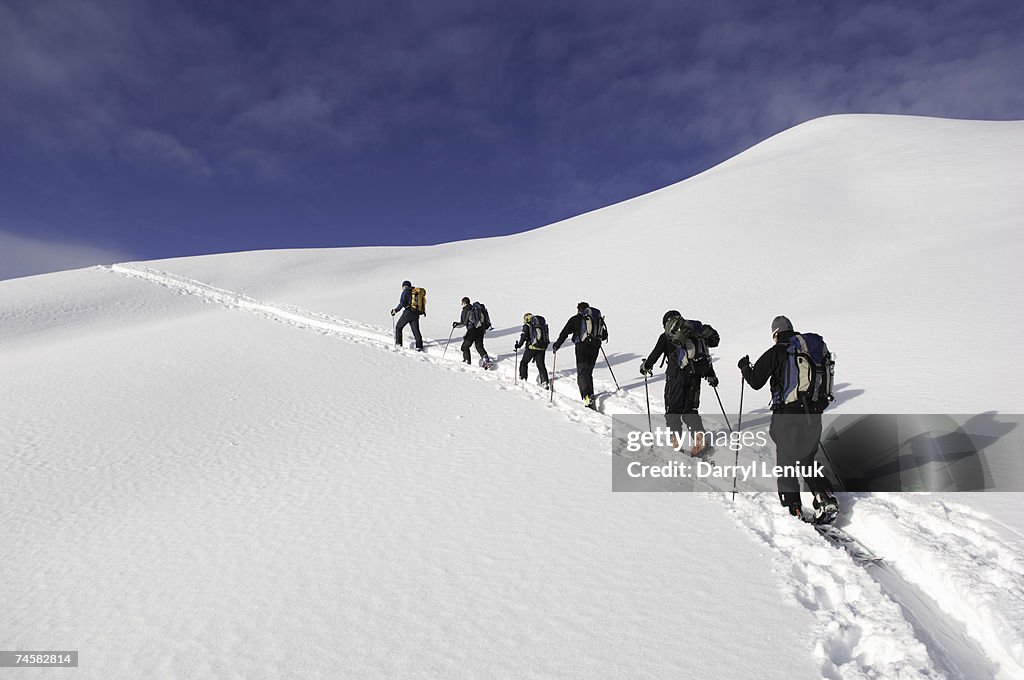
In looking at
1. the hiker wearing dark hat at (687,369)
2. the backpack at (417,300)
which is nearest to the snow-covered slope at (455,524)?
the hiker wearing dark hat at (687,369)

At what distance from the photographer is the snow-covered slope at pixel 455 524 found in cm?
302

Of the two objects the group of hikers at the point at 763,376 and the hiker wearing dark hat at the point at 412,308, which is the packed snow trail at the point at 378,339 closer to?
the group of hikers at the point at 763,376

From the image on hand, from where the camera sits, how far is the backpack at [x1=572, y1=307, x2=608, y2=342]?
8.82m

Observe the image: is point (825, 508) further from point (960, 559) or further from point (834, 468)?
point (834, 468)

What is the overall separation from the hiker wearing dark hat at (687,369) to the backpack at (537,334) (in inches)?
148

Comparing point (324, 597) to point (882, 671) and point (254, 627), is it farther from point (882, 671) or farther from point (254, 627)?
point (882, 671)

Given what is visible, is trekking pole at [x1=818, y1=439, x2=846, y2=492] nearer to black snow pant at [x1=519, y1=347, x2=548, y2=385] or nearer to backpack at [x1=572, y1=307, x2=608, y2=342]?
backpack at [x1=572, y1=307, x2=608, y2=342]

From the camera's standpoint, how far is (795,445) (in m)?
4.76

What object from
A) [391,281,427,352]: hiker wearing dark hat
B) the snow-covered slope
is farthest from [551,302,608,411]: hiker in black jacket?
[391,281,427,352]: hiker wearing dark hat

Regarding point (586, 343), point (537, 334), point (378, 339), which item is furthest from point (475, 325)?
point (378, 339)

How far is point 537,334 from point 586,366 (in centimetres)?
169

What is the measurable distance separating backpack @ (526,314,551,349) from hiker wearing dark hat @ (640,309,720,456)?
3.75 meters

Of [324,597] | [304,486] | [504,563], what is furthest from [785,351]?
[304,486]

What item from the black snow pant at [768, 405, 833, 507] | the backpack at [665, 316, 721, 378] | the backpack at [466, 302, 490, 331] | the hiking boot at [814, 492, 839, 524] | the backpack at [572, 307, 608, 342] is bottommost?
the hiking boot at [814, 492, 839, 524]
